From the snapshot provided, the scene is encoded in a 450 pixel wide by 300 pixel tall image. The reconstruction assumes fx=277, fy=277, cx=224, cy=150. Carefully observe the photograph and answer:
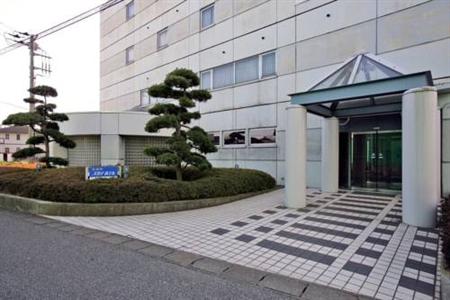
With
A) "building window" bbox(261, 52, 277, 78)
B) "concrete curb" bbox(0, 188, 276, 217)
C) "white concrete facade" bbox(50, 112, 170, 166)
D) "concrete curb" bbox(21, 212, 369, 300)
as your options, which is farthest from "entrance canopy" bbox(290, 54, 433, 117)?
"white concrete facade" bbox(50, 112, 170, 166)

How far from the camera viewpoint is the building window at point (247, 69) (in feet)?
40.3

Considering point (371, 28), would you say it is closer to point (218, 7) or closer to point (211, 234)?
point (218, 7)

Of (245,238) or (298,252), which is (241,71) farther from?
(298,252)

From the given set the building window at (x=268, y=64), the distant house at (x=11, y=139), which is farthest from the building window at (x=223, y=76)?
the distant house at (x=11, y=139)

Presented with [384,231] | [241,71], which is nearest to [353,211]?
[384,231]

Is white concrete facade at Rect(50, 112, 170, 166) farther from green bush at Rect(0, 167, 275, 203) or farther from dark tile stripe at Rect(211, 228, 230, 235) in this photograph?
dark tile stripe at Rect(211, 228, 230, 235)

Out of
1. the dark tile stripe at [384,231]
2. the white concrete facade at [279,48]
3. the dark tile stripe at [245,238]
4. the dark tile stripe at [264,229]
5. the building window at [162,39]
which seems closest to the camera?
the dark tile stripe at [245,238]

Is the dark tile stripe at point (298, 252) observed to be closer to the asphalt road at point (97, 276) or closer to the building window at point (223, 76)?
the asphalt road at point (97, 276)

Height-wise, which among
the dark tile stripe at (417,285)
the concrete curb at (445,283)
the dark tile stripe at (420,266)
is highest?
the concrete curb at (445,283)

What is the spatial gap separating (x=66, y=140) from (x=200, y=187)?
6.59m

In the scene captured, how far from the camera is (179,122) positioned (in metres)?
9.06

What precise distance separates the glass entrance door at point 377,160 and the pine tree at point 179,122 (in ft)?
18.1

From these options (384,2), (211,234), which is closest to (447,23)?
(384,2)

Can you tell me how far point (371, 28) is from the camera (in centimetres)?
912
